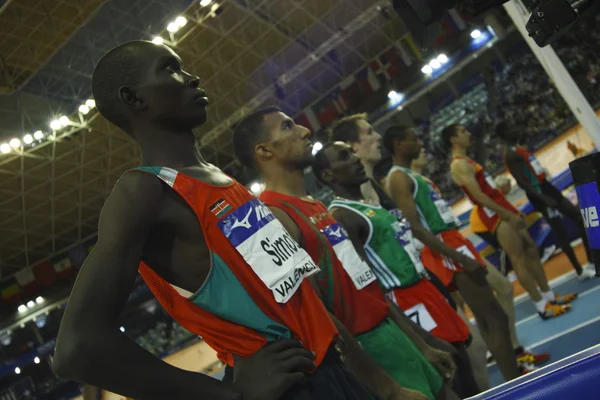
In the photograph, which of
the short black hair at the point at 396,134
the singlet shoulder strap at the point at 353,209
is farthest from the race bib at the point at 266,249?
the short black hair at the point at 396,134

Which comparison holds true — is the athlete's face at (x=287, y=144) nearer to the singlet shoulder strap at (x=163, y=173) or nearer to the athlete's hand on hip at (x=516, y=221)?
the singlet shoulder strap at (x=163, y=173)

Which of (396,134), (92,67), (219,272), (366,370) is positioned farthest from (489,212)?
(92,67)

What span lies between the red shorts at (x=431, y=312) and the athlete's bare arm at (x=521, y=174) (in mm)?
3277

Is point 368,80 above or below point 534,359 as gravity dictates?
above

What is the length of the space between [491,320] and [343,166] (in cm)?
132

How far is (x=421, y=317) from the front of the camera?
9.05 feet

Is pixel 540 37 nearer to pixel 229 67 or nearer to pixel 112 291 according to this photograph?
pixel 112 291

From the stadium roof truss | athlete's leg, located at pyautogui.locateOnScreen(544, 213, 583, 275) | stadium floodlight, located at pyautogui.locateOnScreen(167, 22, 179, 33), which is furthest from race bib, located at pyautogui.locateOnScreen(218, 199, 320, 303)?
stadium floodlight, located at pyautogui.locateOnScreen(167, 22, 179, 33)

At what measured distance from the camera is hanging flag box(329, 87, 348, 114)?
20266 millimetres

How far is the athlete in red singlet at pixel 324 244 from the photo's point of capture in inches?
80.9

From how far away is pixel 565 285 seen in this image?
558 cm

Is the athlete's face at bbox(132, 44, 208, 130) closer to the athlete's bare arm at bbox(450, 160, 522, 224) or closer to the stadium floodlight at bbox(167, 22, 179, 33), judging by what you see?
the athlete's bare arm at bbox(450, 160, 522, 224)

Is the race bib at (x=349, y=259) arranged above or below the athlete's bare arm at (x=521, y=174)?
above

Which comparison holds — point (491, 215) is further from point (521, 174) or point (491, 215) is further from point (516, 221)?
point (521, 174)
